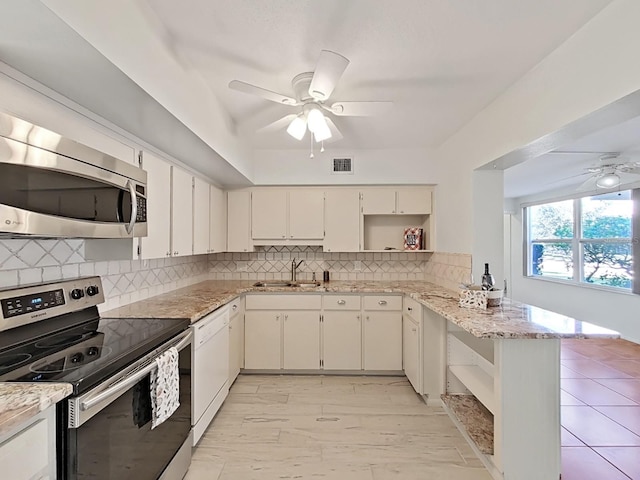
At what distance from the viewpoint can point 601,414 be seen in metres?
2.80

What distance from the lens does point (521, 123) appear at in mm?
2225

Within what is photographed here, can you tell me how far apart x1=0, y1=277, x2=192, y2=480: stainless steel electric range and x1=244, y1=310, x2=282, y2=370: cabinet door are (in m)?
1.48

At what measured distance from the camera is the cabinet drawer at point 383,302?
3.52 metres

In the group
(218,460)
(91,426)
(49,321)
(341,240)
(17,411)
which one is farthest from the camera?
(341,240)

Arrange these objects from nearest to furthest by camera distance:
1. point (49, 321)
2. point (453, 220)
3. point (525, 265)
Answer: point (49, 321) < point (453, 220) < point (525, 265)

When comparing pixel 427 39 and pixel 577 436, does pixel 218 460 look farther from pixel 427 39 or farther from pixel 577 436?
pixel 427 39

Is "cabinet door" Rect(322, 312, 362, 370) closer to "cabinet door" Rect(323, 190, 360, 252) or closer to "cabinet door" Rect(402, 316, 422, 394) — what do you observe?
"cabinet door" Rect(402, 316, 422, 394)

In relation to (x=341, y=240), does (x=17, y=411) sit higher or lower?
lower

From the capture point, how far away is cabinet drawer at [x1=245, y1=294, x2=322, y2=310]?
3555 mm

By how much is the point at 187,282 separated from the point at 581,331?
3310 mm

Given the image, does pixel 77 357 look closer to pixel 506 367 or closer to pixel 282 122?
pixel 282 122

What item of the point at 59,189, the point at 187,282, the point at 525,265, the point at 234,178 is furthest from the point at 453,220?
the point at 525,265

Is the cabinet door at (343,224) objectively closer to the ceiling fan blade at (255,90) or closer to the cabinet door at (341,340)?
the cabinet door at (341,340)

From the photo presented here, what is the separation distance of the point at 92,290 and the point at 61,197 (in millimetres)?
809
